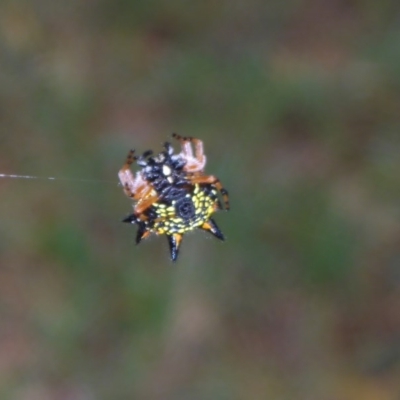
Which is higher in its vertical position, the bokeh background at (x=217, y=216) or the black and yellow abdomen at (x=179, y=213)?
the bokeh background at (x=217, y=216)

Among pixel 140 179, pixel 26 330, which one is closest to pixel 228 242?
pixel 26 330

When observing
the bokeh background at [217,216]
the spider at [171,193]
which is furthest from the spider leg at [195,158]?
the bokeh background at [217,216]

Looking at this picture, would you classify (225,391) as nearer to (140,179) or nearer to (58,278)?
(58,278)

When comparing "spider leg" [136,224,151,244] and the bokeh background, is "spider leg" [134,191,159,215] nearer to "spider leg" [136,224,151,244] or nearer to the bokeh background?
"spider leg" [136,224,151,244]

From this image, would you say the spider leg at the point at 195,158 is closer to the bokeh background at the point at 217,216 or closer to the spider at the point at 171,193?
the spider at the point at 171,193

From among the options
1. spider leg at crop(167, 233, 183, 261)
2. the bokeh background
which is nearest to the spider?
spider leg at crop(167, 233, 183, 261)

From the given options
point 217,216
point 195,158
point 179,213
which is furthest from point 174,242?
point 217,216
